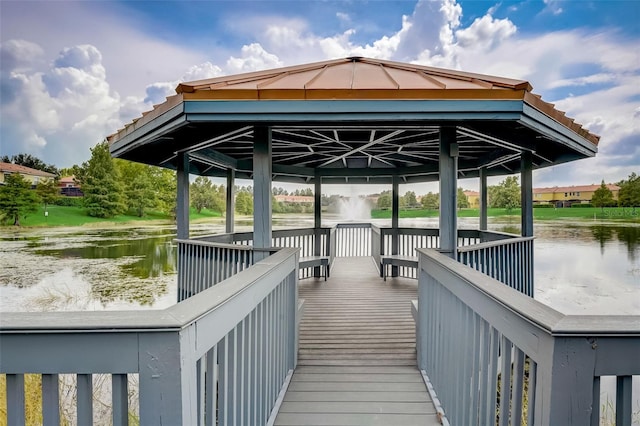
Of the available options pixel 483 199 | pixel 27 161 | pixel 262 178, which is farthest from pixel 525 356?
pixel 27 161

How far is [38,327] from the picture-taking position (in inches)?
39.0

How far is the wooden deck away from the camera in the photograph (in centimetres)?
257

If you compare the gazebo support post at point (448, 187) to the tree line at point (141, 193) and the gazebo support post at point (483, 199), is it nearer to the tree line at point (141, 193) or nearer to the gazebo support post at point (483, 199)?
the gazebo support post at point (483, 199)

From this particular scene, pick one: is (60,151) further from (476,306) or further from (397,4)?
(476,306)

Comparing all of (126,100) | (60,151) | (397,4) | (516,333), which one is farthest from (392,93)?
(126,100)

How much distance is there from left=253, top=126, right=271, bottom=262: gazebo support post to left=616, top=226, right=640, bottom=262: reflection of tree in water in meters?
12.2

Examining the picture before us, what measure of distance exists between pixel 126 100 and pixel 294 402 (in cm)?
3044

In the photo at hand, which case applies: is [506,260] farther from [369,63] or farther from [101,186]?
[101,186]

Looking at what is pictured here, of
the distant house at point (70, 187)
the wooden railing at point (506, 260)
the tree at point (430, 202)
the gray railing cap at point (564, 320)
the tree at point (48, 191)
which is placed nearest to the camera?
the gray railing cap at point (564, 320)

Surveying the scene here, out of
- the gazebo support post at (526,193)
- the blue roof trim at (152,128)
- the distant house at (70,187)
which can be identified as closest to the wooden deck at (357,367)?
the gazebo support post at (526,193)

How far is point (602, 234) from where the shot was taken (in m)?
11.4

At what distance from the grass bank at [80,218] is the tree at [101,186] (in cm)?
49

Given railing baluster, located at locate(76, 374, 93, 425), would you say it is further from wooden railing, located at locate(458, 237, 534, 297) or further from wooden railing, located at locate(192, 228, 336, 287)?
wooden railing, located at locate(192, 228, 336, 287)

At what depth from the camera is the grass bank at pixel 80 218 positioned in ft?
54.3
